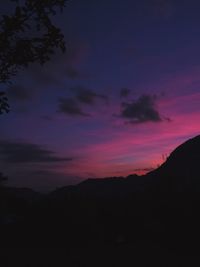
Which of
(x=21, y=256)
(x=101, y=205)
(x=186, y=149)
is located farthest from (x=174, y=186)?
(x=186, y=149)

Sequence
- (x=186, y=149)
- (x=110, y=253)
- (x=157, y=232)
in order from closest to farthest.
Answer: (x=110, y=253), (x=157, y=232), (x=186, y=149)

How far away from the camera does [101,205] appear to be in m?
29.3

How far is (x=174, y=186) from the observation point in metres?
27.5

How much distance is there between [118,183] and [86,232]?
172130mm

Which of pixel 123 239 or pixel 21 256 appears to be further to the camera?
pixel 123 239

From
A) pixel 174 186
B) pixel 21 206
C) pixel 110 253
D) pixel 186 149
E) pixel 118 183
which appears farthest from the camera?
pixel 118 183

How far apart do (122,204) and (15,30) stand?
24042mm

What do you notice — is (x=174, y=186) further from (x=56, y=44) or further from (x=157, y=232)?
(x=56, y=44)

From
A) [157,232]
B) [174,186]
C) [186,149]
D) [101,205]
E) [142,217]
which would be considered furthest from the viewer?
[186,149]

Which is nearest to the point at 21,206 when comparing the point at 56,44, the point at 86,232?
the point at 86,232

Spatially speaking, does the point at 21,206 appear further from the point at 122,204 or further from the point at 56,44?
the point at 56,44

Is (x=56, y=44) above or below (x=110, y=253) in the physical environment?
above

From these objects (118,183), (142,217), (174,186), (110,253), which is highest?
(118,183)

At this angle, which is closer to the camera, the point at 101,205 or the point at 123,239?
the point at 123,239
